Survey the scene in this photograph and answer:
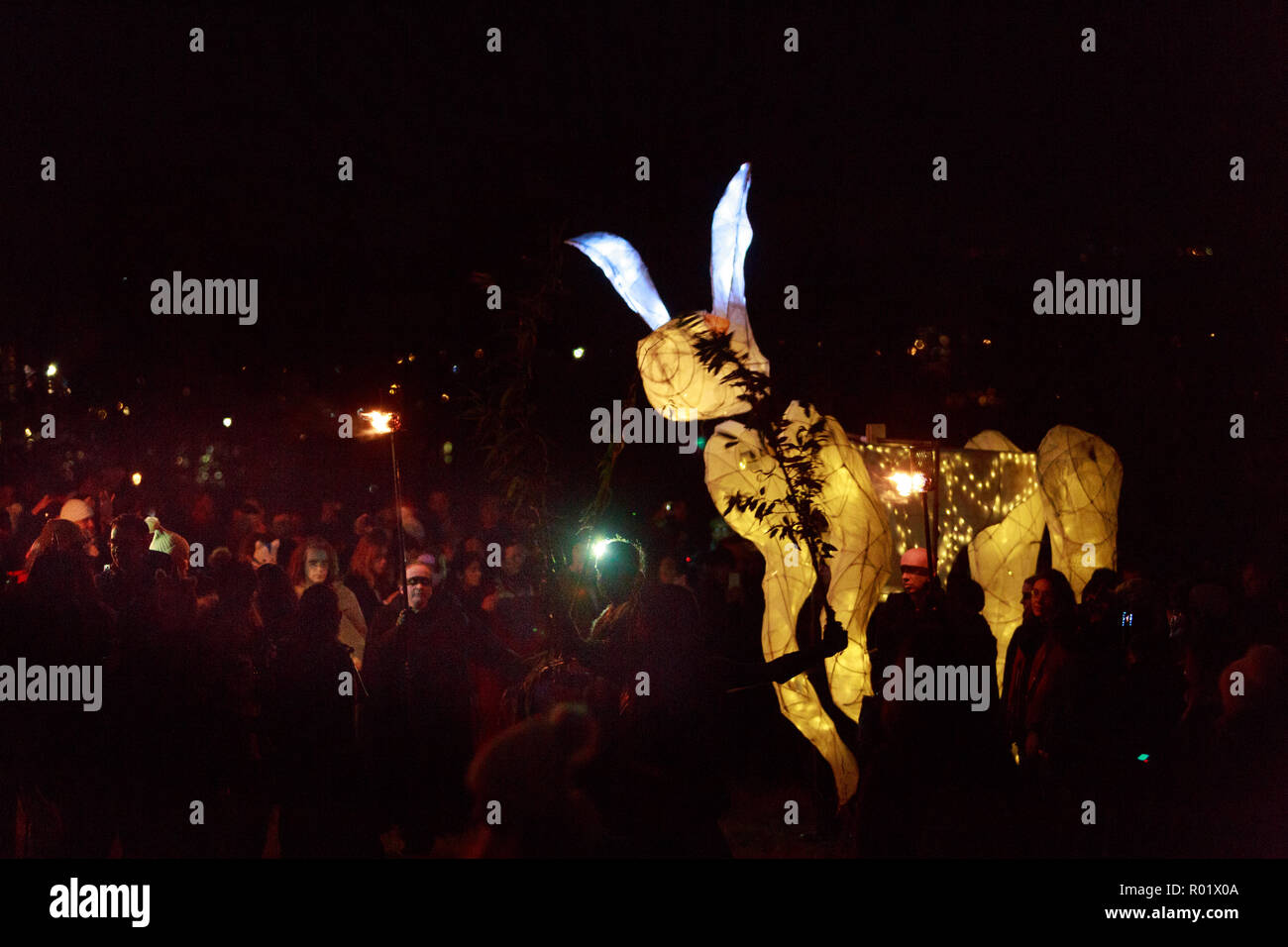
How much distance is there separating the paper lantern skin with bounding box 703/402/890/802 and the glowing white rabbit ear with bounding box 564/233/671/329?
2.93 feet

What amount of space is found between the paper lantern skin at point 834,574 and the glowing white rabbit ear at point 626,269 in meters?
0.89

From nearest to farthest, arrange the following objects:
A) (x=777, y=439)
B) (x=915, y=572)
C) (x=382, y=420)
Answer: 1. (x=777, y=439)
2. (x=382, y=420)
3. (x=915, y=572)

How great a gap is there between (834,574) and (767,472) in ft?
3.00

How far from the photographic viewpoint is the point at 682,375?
22.4ft

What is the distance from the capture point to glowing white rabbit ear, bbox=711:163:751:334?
6863mm

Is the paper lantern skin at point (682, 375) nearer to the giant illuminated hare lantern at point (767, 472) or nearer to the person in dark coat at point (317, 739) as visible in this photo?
the giant illuminated hare lantern at point (767, 472)

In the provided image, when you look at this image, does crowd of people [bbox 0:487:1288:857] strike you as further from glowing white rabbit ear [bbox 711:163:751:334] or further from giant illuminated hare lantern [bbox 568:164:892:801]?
glowing white rabbit ear [bbox 711:163:751:334]

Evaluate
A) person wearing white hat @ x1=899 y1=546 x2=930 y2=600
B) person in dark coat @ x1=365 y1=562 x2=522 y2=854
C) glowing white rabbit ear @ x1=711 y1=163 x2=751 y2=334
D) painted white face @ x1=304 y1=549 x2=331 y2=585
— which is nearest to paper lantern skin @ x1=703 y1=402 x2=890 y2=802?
person wearing white hat @ x1=899 y1=546 x2=930 y2=600

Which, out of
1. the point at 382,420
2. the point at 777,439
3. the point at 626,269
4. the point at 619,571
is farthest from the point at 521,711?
the point at 382,420

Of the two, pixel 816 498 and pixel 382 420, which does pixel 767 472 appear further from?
pixel 382 420

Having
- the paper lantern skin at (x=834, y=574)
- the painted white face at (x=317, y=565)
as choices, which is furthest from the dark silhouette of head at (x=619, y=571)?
the painted white face at (x=317, y=565)

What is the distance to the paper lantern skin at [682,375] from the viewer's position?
678 cm

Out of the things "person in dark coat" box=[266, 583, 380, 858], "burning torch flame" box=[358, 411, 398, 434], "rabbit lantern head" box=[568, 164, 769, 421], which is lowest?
"person in dark coat" box=[266, 583, 380, 858]
